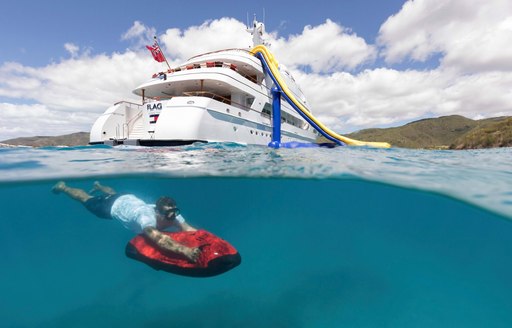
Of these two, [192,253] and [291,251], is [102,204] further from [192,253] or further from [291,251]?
[291,251]

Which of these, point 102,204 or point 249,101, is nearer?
point 102,204

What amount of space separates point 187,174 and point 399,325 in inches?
301

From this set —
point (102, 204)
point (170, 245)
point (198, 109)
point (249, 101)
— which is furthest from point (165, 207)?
point (249, 101)

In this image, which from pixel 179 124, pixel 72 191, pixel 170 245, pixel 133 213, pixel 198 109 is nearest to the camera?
pixel 170 245

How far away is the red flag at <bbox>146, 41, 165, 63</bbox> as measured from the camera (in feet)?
64.4

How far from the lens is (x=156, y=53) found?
782 inches

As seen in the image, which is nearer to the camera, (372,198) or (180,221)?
(180,221)

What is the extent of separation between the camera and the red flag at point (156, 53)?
19.6 metres

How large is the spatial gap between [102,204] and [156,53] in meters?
16.6

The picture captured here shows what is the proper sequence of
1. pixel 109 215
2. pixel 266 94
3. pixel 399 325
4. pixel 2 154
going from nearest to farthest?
pixel 399 325 → pixel 109 215 → pixel 2 154 → pixel 266 94

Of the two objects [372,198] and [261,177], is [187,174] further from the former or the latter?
[372,198]

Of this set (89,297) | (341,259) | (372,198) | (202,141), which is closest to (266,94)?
(202,141)

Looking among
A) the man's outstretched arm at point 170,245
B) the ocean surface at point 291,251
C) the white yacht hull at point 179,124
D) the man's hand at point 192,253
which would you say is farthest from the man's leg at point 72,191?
the white yacht hull at point 179,124

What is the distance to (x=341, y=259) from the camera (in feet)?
37.7
